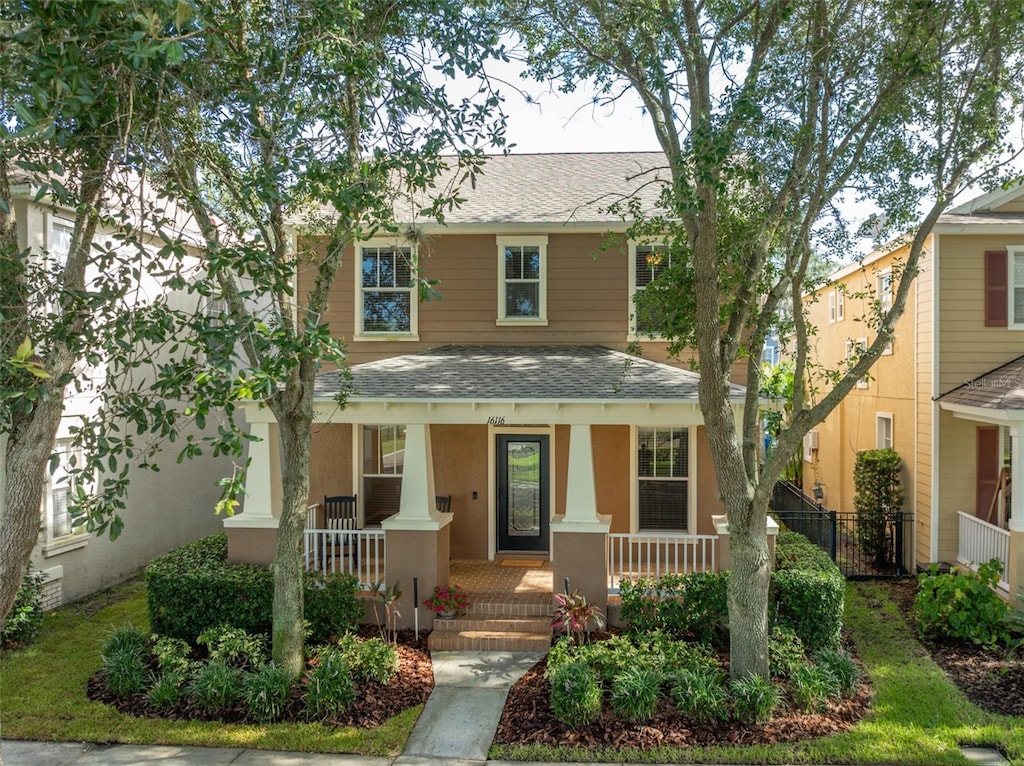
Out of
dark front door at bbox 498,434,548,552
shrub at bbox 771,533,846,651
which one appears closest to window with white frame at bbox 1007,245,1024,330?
shrub at bbox 771,533,846,651

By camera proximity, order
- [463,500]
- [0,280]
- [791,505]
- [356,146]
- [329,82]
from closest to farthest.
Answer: [0,280], [329,82], [356,146], [463,500], [791,505]

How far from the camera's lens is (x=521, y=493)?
1280cm

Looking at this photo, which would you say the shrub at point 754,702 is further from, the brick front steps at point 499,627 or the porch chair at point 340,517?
the porch chair at point 340,517

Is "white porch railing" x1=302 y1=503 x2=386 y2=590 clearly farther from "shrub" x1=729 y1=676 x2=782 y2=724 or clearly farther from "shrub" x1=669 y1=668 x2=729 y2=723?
"shrub" x1=729 y1=676 x2=782 y2=724

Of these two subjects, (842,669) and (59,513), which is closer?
(842,669)

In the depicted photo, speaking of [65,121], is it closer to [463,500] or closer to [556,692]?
[556,692]

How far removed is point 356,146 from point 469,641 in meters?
6.07

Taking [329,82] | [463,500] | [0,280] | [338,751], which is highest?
[329,82]

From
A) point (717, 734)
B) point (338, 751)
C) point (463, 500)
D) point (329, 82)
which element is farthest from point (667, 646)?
point (329, 82)

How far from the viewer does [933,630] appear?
955 centimetres

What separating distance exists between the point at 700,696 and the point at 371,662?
3.47 m

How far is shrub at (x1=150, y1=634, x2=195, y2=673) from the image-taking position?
321 inches

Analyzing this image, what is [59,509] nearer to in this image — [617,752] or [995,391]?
[617,752]

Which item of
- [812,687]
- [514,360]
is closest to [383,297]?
[514,360]
